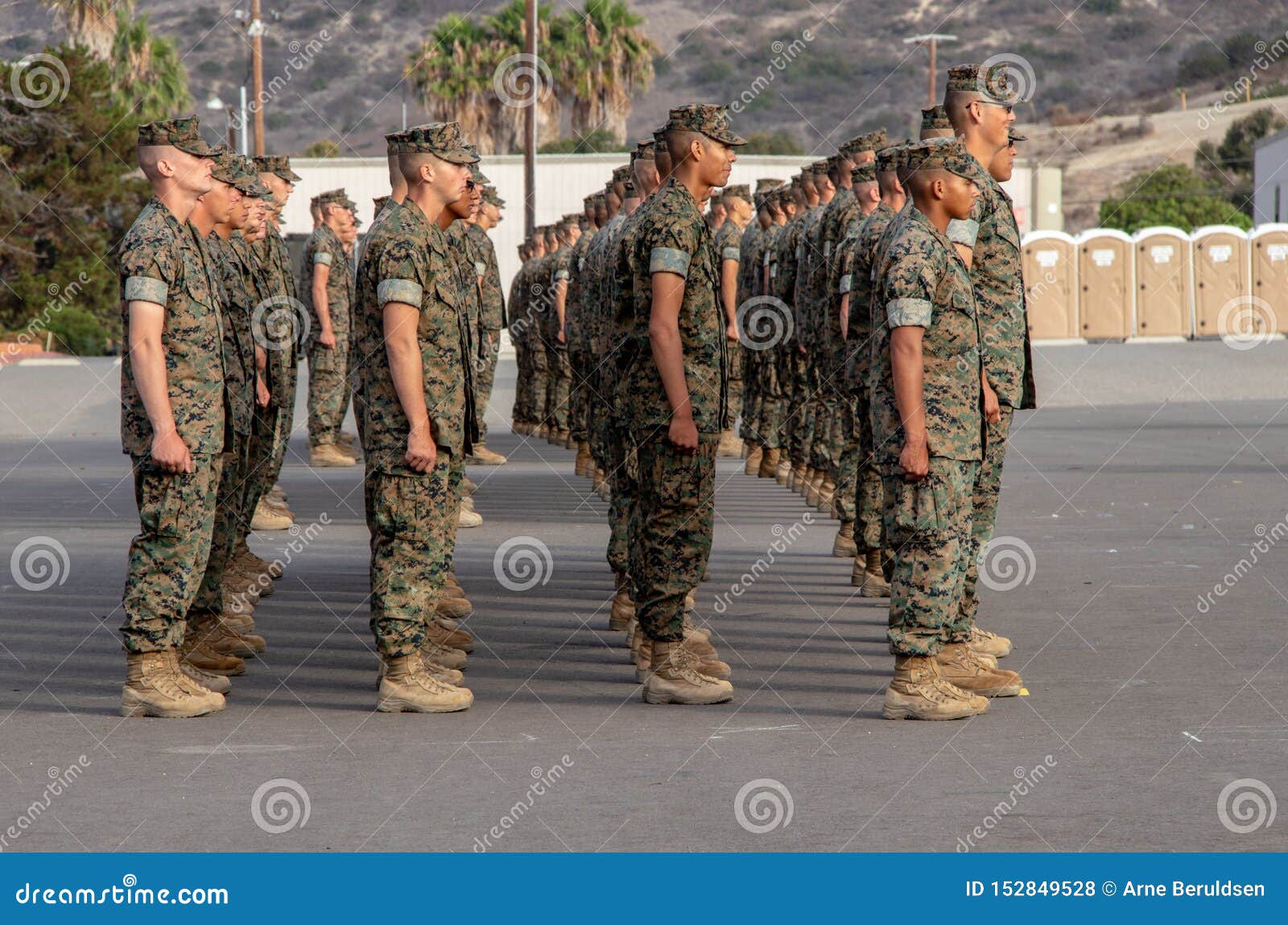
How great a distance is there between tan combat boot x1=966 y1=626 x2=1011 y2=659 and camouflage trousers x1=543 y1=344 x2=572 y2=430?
11.2 meters

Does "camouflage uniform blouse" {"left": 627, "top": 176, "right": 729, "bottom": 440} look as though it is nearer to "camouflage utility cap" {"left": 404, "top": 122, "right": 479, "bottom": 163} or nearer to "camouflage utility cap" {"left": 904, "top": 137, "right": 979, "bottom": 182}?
"camouflage utility cap" {"left": 404, "top": 122, "right": 479, "bottom": 163}

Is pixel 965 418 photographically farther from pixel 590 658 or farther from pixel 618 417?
pixel 590 658

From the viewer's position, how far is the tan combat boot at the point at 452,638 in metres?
8.05

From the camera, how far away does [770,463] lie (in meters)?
15.5

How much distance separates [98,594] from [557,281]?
26.4ft

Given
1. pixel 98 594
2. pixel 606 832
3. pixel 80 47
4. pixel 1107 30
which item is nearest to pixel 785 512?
pixel 98 594

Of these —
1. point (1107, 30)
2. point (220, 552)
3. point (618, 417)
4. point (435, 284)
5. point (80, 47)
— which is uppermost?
point (1107, 30)

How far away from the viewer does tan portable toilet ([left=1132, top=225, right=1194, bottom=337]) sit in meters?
36.1

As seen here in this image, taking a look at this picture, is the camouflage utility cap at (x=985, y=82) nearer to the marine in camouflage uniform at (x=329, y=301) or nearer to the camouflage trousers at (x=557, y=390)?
the marine in camouflage uniform at (x=329, y=301)

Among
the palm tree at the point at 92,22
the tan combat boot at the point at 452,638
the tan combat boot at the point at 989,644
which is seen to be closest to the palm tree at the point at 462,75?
the palm tree at the point at 92,22

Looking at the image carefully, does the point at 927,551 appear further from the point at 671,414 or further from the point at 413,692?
the point at 413,692

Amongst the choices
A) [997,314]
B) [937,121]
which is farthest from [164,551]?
[937,121]

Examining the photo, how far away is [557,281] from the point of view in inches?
672

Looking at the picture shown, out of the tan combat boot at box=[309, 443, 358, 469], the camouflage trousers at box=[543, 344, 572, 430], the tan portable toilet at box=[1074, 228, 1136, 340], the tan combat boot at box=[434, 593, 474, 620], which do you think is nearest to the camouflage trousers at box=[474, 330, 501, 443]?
the tan combat boot at box=[309, 443, 358, 469]
